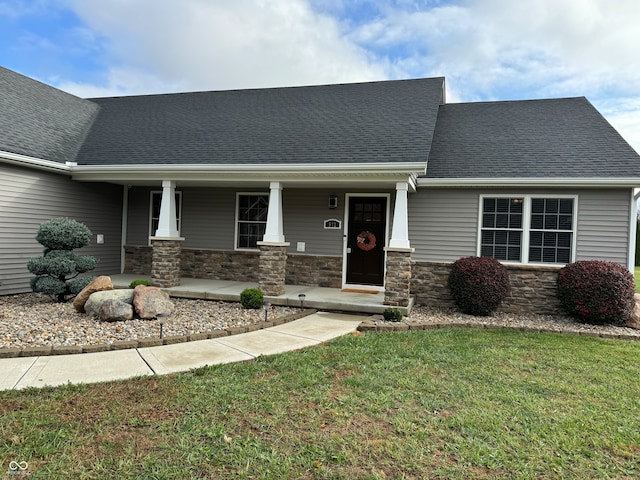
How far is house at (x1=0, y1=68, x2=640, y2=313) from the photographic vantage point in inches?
324

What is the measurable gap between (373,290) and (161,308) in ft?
16.2

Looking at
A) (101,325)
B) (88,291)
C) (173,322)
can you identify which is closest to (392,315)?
(173,322)

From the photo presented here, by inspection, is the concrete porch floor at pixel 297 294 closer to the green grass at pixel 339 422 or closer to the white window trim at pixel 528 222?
the white window trim at pixel 528 222

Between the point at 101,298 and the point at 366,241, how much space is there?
5.86 m

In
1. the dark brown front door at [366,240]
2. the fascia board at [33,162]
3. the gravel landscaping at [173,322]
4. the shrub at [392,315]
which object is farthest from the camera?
the dark brown front door at [366,240]

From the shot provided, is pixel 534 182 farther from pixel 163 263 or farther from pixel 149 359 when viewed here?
pixel 163 263

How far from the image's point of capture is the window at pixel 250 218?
10.4 m

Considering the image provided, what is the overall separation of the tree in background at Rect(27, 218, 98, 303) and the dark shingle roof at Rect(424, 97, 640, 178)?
305 inches

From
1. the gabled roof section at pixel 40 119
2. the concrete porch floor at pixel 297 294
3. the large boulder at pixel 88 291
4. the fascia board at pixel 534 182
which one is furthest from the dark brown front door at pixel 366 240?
the gabled roof section at pixel 40 119

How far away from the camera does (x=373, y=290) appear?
31.1ft

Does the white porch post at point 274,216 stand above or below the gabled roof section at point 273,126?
below

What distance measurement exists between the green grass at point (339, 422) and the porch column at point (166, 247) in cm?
527

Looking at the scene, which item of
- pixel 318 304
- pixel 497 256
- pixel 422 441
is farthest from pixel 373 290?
pixel 422 441

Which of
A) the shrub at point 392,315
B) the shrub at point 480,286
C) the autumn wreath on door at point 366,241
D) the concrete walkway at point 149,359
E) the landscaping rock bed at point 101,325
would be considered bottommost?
the concrete walkway at point 149,359
